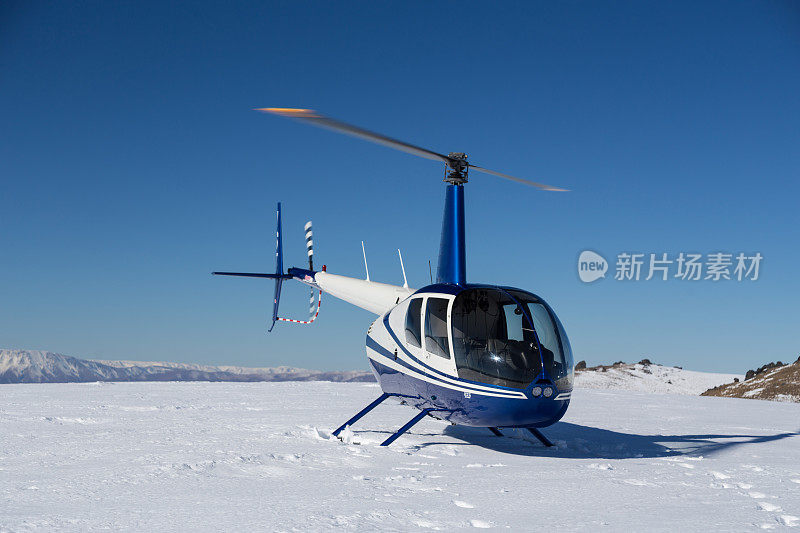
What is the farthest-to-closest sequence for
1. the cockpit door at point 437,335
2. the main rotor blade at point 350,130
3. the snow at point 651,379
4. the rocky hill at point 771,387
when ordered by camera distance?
the snow at point 651,379
the rocky hill at point 771,387
the cockpit door at point 437,335
the main rotor blade at point 350,130

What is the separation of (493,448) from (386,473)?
109 inches

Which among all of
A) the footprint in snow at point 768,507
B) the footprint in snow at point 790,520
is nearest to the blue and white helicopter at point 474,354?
the footprint in snow at point 768,507

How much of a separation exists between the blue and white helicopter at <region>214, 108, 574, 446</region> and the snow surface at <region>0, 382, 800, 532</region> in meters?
0.72

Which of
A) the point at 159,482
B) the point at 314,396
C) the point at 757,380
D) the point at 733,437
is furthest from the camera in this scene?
the point at 757,380

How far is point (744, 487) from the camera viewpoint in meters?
7.21

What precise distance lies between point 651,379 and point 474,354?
32.3 meters

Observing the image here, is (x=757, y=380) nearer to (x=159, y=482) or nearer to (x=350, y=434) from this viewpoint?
(x=350, y=434)

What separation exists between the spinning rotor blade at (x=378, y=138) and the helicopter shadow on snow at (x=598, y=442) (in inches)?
189

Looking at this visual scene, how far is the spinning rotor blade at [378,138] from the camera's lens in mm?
7600

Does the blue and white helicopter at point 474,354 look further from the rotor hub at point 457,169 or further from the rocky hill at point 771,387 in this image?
the rocky hill at point 771,387

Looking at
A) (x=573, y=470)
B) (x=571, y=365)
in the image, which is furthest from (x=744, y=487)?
(x=571, y=365)

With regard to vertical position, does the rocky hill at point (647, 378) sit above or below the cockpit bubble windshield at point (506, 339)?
below

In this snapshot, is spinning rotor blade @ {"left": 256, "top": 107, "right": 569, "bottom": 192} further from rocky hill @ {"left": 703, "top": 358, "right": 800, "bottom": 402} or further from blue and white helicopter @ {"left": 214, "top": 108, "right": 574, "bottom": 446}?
rocky hill @ {"left": 703, "top": 358, "right": 800, "bottom": 402}

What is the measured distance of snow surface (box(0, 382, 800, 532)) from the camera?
5703 mm
